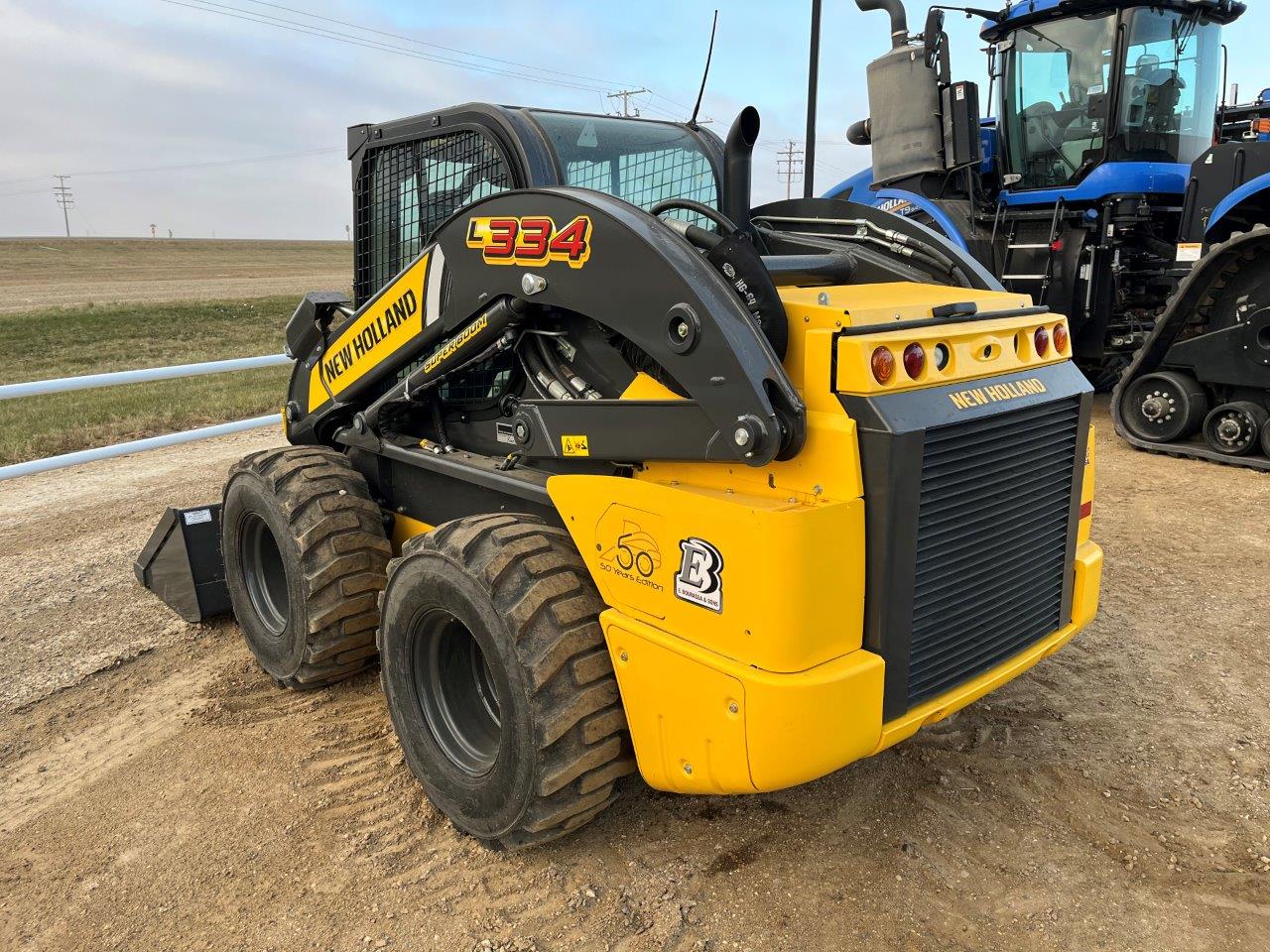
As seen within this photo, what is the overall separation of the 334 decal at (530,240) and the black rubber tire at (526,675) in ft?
2.48

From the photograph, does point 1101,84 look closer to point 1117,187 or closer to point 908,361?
point 1117,187

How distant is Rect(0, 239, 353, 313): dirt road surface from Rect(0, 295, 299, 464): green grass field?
3.52 metres

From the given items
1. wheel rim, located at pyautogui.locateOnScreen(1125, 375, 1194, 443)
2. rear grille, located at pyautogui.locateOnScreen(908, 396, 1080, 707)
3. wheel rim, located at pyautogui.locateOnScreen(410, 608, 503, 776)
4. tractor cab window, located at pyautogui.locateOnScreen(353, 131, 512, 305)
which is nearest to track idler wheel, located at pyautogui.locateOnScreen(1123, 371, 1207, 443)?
wheel rim, located at pyautogui.locateOnScreen(1125, 375, 1194, 443)

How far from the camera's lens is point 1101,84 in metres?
8.00

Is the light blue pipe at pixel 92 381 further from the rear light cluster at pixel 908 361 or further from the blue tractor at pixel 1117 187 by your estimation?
the blue tractor at pixel 1117 187

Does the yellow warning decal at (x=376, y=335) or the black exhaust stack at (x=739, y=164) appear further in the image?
Answer: the yellow warning decal at (x=376, y=335)

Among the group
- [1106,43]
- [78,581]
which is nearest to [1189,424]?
[1106,43]

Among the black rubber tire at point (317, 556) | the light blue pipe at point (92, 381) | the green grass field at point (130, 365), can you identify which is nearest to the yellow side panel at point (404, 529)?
the black rubber tire at point (317, 556)

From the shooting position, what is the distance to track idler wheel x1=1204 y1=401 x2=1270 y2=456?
686 cm

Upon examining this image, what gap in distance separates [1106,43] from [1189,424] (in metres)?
3.20

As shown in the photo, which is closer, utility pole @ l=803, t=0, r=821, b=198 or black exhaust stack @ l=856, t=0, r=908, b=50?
utility pole @ l=803, t=0, r=821, b=198

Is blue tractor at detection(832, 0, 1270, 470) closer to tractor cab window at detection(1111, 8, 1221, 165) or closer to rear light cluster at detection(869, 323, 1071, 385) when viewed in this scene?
tractor cab window at detection(1111, 8, 1221, 165)

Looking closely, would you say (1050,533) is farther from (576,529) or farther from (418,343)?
(418,343)

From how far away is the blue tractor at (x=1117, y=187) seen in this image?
701cm
